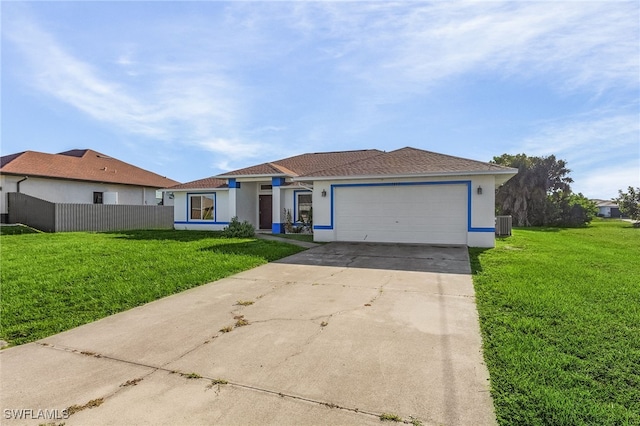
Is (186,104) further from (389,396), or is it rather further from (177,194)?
(389,396)

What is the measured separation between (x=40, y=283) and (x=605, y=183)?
4492 cm

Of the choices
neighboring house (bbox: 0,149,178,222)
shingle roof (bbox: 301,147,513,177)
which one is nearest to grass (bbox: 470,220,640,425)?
shingle roof (bbox: 301,147,513,177)

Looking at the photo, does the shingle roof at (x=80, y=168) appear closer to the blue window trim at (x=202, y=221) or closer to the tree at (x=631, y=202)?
the blue window trim at (x=202, y=221)

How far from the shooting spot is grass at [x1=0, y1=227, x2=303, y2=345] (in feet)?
16.9

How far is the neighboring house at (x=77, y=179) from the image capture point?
771 inches

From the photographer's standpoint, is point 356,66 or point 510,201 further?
point 510,201

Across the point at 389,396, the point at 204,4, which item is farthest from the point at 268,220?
the point at 389,396

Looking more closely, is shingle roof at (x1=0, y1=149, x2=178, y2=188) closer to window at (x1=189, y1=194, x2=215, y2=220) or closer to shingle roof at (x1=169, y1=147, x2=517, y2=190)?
shingle roof at (x1=169, y1=147, x2=517, y2=190)

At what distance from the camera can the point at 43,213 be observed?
17734mm

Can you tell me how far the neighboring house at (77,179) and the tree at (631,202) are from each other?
4165 centimetres

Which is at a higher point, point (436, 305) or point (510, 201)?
point (510, 201)

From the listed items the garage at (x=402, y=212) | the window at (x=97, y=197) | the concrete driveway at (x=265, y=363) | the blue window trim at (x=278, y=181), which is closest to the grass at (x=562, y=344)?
the concrete driveway at (x=265, y=363)

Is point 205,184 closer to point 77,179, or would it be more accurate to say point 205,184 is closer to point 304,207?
point 304,207

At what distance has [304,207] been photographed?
17.2 metres
